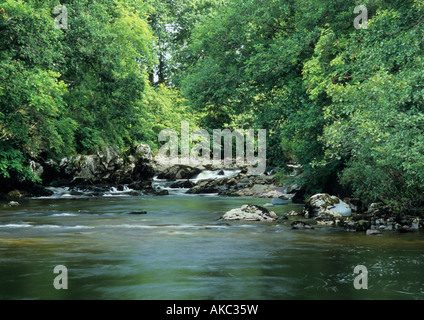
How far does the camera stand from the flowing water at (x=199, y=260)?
7758 mm

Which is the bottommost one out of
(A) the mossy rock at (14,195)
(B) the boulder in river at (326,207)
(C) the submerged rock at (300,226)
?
(A) the mossy rock at (14,195)

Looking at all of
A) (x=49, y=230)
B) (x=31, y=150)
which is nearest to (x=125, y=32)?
(x=31, y=150)

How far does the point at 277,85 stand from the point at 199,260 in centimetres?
1551

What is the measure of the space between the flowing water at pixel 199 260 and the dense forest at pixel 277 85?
103 inches

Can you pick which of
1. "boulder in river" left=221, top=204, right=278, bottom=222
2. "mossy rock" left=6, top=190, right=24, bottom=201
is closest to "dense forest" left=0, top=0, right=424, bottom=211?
"mossy rock" left=6, top=190, right=24, bottom=201

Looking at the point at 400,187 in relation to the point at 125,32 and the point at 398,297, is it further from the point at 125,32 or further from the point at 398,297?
the point at 125,32

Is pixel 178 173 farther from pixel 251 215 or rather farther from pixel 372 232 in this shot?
pixel 372 232

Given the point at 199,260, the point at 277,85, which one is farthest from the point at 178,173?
the point at 199,260

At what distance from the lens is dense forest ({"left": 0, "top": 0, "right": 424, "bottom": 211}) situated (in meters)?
12.7

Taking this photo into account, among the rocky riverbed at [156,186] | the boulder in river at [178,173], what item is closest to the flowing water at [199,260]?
the rocky riverbed at [156,186]

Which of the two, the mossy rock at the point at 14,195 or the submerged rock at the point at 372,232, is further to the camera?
the mossy rock at the point at 14,195

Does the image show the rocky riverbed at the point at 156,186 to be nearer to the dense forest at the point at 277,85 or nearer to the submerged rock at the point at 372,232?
the dense forest at the point at 277,85

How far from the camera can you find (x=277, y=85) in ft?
79.6

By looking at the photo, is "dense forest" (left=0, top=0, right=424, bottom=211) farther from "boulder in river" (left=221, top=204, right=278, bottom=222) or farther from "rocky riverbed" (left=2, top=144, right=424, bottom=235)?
"boulder in river" (left=221, top=204, right=278, bottom=222)
